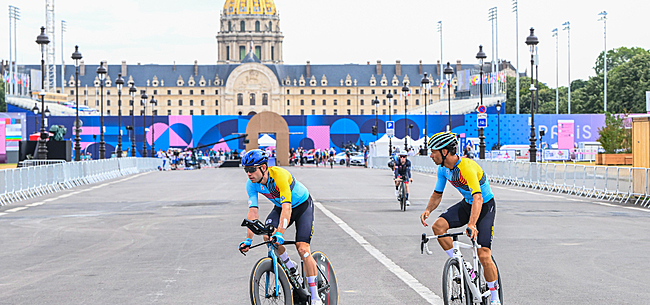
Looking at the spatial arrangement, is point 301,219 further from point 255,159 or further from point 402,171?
point 402,171

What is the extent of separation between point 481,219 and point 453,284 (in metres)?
0.59

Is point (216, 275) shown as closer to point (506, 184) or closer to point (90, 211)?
point (90, 211)

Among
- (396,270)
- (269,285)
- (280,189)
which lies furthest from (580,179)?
(269,285)

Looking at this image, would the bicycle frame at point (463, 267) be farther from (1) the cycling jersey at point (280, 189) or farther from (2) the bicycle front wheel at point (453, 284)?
(1) the cycling jersey at point (280, 189)

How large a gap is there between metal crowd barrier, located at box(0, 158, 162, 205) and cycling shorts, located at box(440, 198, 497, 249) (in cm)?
1797

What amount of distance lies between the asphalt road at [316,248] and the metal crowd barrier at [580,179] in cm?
158

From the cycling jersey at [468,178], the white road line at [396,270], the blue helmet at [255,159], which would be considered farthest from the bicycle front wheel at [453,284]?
the blue helmet at [255,159]

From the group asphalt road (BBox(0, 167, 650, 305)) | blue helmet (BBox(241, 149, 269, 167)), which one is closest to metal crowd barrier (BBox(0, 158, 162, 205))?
asphalt road (BBox(0, 167, 650, 305))

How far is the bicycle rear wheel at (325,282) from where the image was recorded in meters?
6.59

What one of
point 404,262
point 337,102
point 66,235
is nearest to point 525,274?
point 404,262

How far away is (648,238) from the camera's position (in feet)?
42.2

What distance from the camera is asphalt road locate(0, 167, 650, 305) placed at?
26.5 feet

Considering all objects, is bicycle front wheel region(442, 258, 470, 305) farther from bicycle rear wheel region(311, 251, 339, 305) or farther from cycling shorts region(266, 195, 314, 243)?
cycling shorts region(266, 195, 314, 243)

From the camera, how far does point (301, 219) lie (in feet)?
22.0
